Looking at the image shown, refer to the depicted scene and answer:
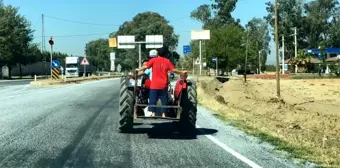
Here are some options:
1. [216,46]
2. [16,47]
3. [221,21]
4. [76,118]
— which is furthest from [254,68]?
[76,118]

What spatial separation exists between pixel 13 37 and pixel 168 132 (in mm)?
79554

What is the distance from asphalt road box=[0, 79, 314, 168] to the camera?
372 inches

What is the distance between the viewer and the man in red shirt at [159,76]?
1248 centimetres

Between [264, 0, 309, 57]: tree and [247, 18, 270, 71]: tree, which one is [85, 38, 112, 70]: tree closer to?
[247, 18, 270, 71]: tree

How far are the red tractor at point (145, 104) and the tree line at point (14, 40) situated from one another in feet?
243

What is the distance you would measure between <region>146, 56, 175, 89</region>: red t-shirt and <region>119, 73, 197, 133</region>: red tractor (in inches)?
21.0

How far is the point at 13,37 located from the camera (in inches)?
3474

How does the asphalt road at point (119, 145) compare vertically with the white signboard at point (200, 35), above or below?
below

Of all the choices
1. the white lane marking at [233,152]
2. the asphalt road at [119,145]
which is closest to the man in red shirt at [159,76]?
the asphalt road at [119,145]

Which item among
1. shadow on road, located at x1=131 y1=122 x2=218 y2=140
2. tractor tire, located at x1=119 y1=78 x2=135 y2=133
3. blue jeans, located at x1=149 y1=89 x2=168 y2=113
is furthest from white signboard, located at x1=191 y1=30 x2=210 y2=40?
blue jeans, located at x1=149 y1=89 x2=168 y2=113

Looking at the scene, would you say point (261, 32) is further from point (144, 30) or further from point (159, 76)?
point (159, 76)

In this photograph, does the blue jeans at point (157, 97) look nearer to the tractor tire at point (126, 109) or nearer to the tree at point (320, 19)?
the tractor tire at point (126, 109)

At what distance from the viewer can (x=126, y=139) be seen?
12.4 m

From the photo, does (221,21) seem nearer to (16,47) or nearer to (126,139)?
(16,47)
